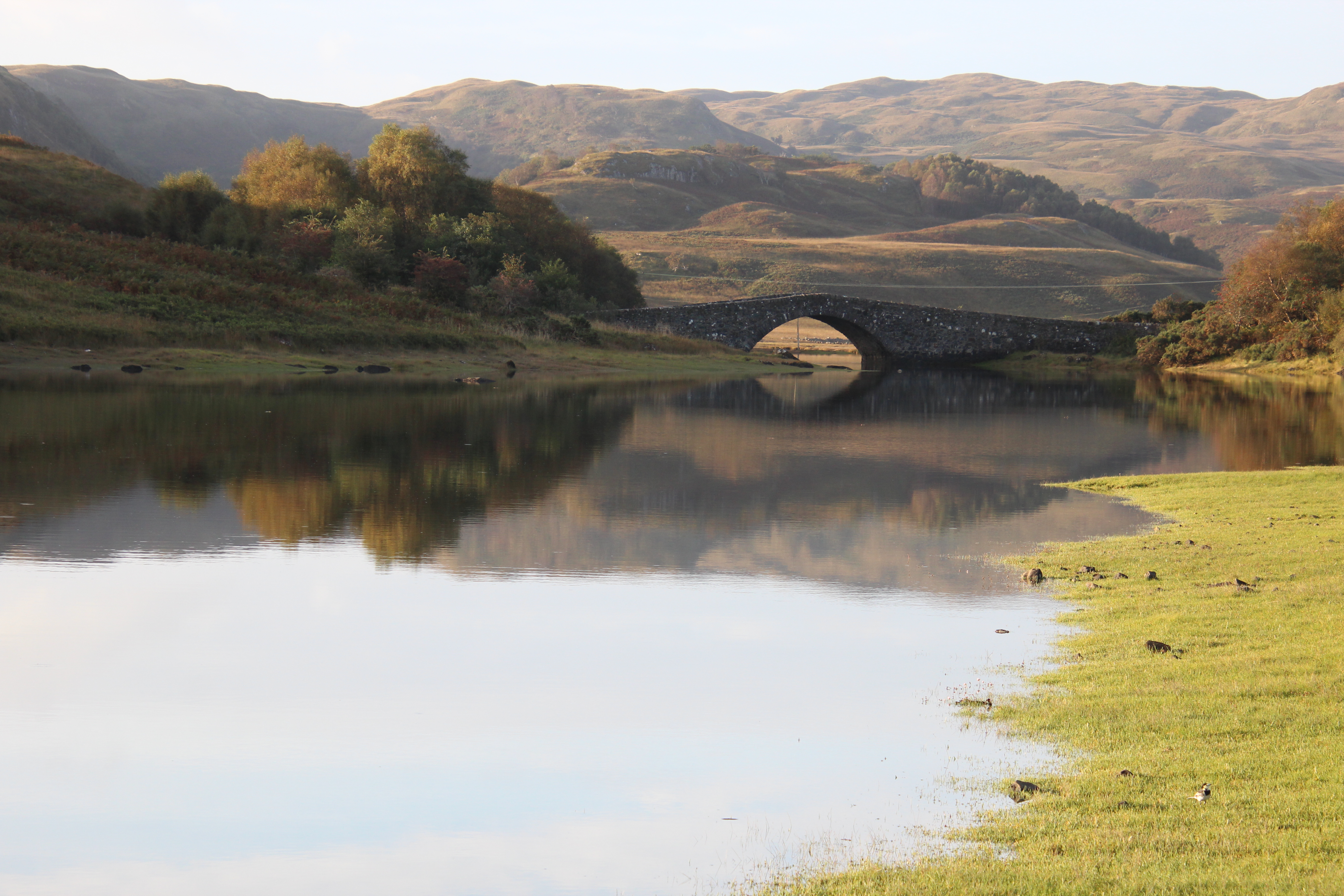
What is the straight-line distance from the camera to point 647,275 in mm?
178375

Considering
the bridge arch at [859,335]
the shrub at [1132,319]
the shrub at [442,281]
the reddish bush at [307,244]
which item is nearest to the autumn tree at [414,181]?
the reddish bush at [307,244]

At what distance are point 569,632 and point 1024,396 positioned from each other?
2068 inches

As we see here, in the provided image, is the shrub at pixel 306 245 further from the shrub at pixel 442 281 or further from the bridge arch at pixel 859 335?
the bridge arch at pixel 859 335

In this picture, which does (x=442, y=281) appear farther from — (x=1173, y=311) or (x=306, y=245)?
(x=1173, y=311)

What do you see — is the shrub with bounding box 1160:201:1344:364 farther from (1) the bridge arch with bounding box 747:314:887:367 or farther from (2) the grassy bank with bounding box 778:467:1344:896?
(2) the grassy bank with bounding box 778:467:1344:896

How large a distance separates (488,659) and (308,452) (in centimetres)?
1651

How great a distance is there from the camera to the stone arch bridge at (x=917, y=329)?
93438mm

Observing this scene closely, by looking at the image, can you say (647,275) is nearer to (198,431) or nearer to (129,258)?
(129,258)

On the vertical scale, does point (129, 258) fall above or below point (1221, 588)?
above

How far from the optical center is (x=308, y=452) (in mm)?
26859

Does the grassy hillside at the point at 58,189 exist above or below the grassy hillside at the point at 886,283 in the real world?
above

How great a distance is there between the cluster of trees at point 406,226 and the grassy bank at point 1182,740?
60.0 meters

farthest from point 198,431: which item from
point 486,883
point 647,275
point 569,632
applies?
point 647,275

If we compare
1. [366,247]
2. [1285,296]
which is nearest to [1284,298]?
[1285,296]
